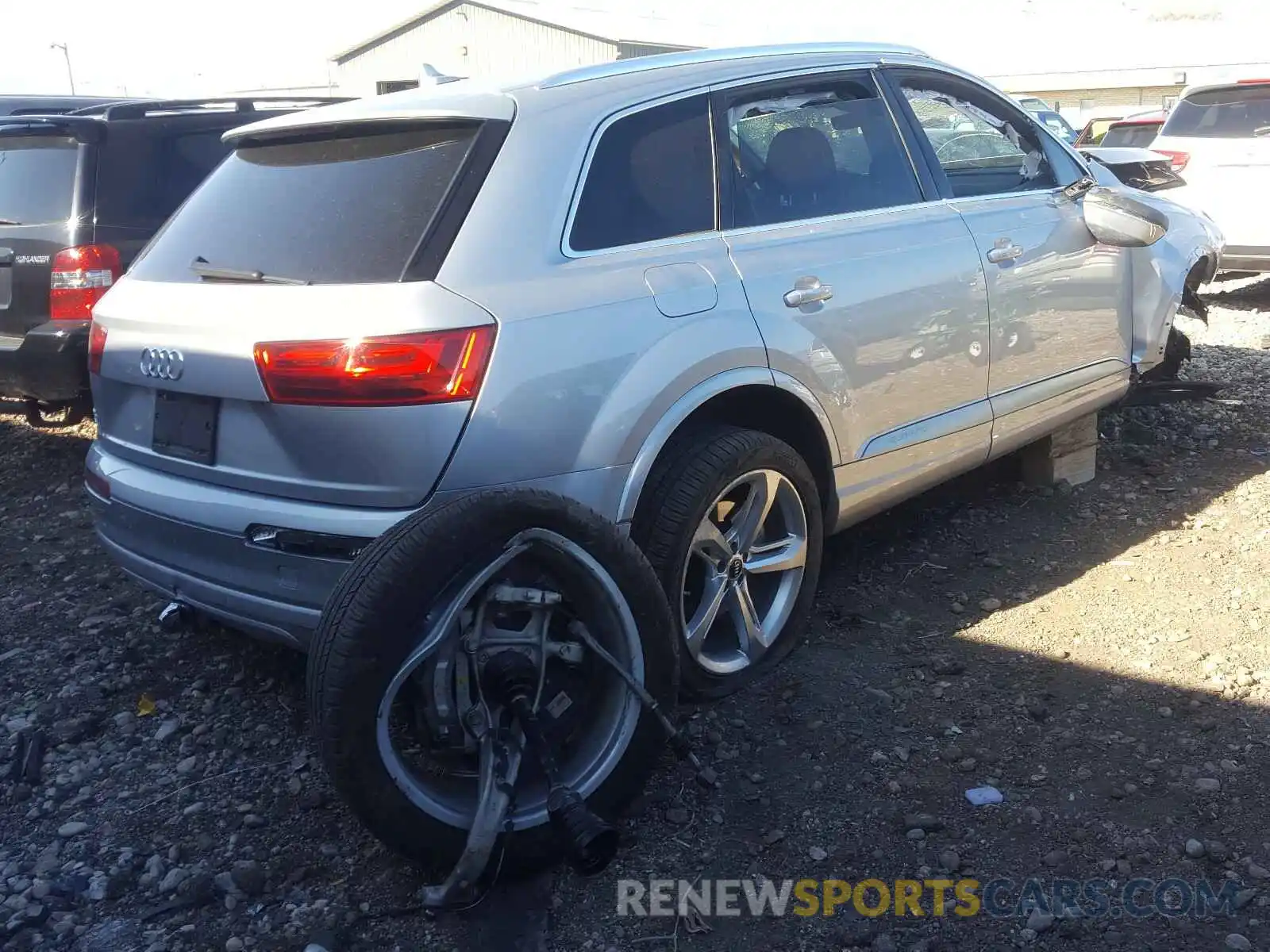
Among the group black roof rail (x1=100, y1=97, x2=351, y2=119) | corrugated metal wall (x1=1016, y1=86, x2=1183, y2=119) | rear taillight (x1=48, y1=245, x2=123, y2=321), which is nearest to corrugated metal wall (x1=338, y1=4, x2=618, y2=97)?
Answer: corrugated metal wall (x1=1016, y1=86, x2=1183, y2=119)

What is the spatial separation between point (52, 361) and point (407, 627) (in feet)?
11.8

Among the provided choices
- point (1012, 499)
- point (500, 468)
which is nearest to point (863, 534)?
point (1012, 499)

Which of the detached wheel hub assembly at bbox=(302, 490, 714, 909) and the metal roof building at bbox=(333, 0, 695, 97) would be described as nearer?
the detached wheel hub assembly at bbox=(302, 490, 714, 909)

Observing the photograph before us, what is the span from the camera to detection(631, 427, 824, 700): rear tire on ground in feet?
10.7

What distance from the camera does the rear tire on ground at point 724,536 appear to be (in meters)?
3.25

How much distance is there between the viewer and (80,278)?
17.6 ft

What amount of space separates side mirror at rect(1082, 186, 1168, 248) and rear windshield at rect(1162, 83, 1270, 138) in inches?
231

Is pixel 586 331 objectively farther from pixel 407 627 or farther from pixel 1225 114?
pixel 1225 114

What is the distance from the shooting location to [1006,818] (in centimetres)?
293

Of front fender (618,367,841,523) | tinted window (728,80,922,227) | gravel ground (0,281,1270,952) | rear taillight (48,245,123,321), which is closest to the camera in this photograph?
gravel ground (0,281,1270,952)

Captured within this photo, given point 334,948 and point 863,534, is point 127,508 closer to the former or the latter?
point 334,948

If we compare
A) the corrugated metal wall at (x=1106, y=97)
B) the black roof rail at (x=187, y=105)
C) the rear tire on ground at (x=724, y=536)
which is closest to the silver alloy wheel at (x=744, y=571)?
the rear tire on ground at (x=724, y=536)

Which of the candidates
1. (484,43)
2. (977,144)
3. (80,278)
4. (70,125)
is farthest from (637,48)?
(977,144)

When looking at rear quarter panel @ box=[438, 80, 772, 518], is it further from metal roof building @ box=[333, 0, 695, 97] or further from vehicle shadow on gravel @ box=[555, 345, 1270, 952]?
metal roof building @ box=[333, 0, 695, 97]
